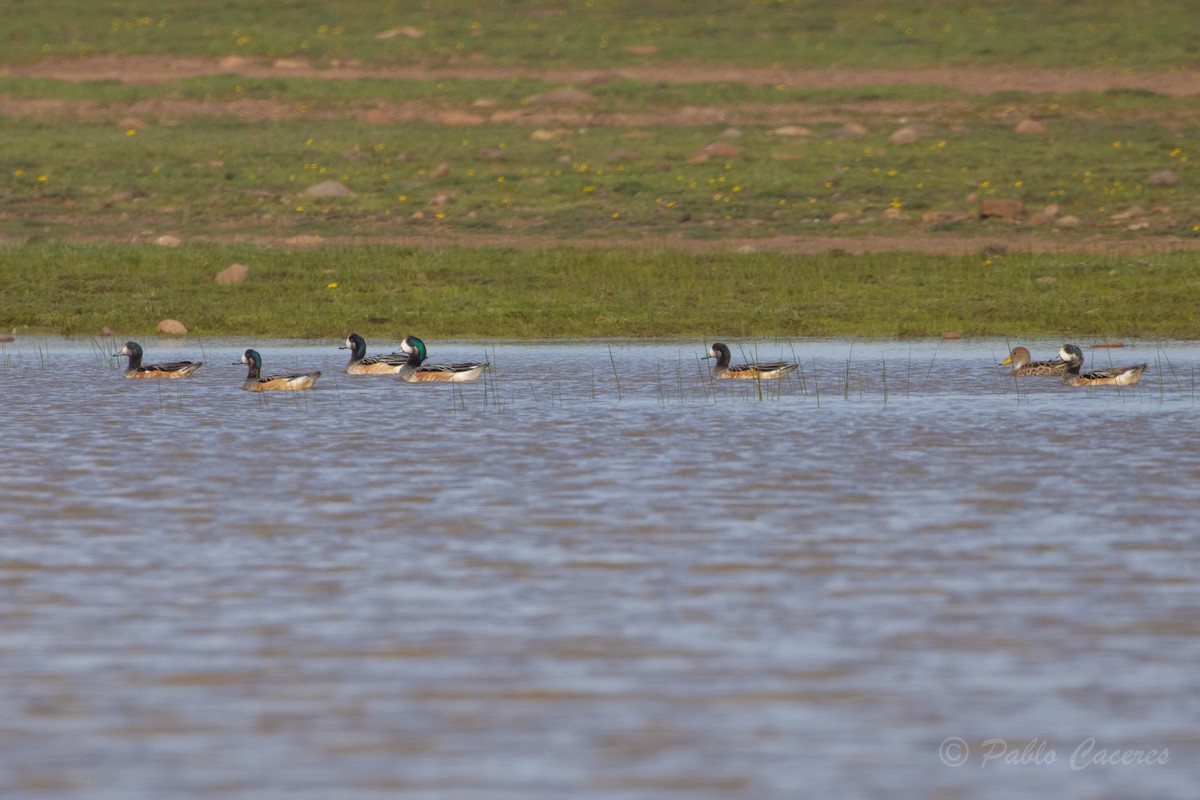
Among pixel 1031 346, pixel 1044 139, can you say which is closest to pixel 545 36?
pixel 1044 139

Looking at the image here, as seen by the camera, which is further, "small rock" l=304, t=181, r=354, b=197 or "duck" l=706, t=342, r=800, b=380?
"small rock" l=304, t=181, r=354, b=197

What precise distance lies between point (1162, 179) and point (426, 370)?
16.8 m

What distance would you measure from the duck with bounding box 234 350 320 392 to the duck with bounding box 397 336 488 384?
99 cm

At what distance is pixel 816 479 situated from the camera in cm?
1280

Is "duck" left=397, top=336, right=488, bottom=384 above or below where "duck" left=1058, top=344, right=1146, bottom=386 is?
above

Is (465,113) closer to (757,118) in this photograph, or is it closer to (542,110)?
(542,110)

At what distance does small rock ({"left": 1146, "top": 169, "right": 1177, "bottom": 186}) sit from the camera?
106 feet

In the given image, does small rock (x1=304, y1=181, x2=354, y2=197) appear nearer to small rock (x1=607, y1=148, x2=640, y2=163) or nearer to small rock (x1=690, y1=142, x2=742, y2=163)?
small rock (x1=607, y1=148, x2=640, y2=163)

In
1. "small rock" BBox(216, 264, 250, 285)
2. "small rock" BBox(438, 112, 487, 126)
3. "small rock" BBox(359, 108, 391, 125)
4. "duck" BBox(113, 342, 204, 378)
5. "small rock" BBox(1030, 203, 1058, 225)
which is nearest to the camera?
"duck" BBox(113, 342, 204, 378)

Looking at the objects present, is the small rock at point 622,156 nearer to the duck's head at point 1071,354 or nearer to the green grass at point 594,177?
the green grass at point 594,177

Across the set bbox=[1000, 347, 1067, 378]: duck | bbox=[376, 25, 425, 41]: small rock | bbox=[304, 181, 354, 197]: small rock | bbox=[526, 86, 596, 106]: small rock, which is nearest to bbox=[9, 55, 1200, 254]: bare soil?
bbox=[526, 86, 596, 106]: small rock

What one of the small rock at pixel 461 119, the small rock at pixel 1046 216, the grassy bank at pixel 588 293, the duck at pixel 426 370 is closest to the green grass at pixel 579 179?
the small rock at pixel 1046 216

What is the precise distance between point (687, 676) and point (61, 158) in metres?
30.4

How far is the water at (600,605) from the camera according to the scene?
6.75 m
